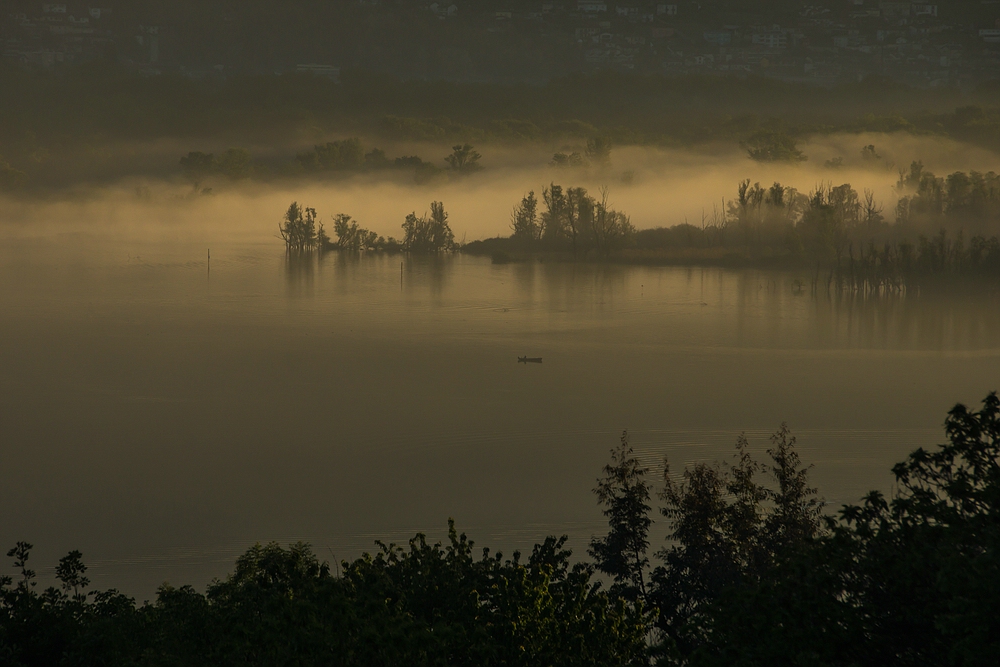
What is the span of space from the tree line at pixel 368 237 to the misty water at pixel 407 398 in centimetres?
1784

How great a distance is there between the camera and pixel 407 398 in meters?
42.5

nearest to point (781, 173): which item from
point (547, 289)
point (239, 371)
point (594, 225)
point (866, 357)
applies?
point (594, 225)

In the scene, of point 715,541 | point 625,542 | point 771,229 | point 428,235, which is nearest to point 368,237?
point 428,235

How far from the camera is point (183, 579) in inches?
881

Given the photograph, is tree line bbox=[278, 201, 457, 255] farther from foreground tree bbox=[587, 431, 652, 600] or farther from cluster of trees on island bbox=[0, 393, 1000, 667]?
cluster of trees on island bbox=[0, 393, 1000, 667]

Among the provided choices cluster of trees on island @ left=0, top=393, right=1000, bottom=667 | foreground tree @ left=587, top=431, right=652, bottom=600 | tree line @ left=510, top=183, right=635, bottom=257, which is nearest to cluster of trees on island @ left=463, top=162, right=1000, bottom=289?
tree line @ left=510, top=183, right=635, bottom=257

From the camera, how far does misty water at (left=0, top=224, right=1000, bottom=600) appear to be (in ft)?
88.1

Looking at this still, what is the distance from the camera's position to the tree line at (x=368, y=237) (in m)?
104

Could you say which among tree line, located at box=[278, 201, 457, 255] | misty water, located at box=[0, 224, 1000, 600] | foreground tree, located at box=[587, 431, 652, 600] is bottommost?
misty water, located at box=[0, 224, 1000, 600]

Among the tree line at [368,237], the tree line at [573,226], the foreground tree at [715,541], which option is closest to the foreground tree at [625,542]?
the foreground tree at [715,541]

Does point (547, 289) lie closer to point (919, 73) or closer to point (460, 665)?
point (460, 665)

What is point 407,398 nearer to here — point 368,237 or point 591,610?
point 591,610

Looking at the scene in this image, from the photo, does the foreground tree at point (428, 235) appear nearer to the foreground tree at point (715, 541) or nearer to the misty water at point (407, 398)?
the misty water at point (407, 398)

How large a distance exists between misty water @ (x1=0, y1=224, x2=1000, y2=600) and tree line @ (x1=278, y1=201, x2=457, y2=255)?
17.8 meters
